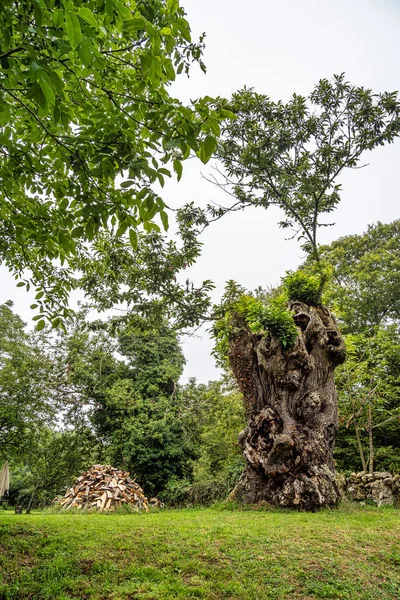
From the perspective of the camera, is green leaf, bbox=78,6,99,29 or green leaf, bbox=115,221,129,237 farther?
green leaf, bbox=115,221,129,237

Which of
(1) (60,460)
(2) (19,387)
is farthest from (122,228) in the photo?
(1) (60,460)

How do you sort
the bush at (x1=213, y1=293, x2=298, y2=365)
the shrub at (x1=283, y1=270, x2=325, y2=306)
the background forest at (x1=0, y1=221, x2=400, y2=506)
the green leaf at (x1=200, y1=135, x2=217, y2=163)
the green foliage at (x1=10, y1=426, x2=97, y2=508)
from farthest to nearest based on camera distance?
the green foliage at (x1=10, y1=426, x2=97, y2=508), the background forest at (x1=0, y1=221, x2=400, y2=506), the shrub at (x1=283, y1=270, x2=325, y2=306), the bush at (x1=213, y1=293, x2=298, y2=365), the green leaf at (x1=200, y1=135, x2=217, y2=163)

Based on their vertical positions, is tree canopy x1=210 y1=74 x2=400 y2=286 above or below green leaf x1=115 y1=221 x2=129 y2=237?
above

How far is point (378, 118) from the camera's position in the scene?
761 centimetres

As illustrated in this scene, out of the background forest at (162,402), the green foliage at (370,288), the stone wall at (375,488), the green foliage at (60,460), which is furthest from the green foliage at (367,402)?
the green foliage at (60,460)

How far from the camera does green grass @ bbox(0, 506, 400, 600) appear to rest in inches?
103

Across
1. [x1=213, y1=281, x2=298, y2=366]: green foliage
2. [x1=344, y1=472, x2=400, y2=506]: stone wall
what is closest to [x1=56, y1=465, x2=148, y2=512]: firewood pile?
[x1=213, y1=281, x2=298, y2=366]: green foliage

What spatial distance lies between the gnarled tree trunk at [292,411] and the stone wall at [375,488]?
2.74m

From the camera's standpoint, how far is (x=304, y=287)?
352 inches

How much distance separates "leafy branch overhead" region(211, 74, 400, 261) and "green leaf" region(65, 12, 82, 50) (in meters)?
7.29

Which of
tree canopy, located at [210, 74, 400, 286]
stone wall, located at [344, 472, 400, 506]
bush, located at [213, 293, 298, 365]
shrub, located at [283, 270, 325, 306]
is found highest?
tree canopy, located at [210, 74, 400, 286]

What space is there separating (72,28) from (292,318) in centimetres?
775

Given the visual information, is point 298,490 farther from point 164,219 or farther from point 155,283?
point 164,219

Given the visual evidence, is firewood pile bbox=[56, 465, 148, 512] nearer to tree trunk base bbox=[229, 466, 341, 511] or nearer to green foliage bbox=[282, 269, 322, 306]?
tree trunk base bbox=[229, 466, 341, 511]
